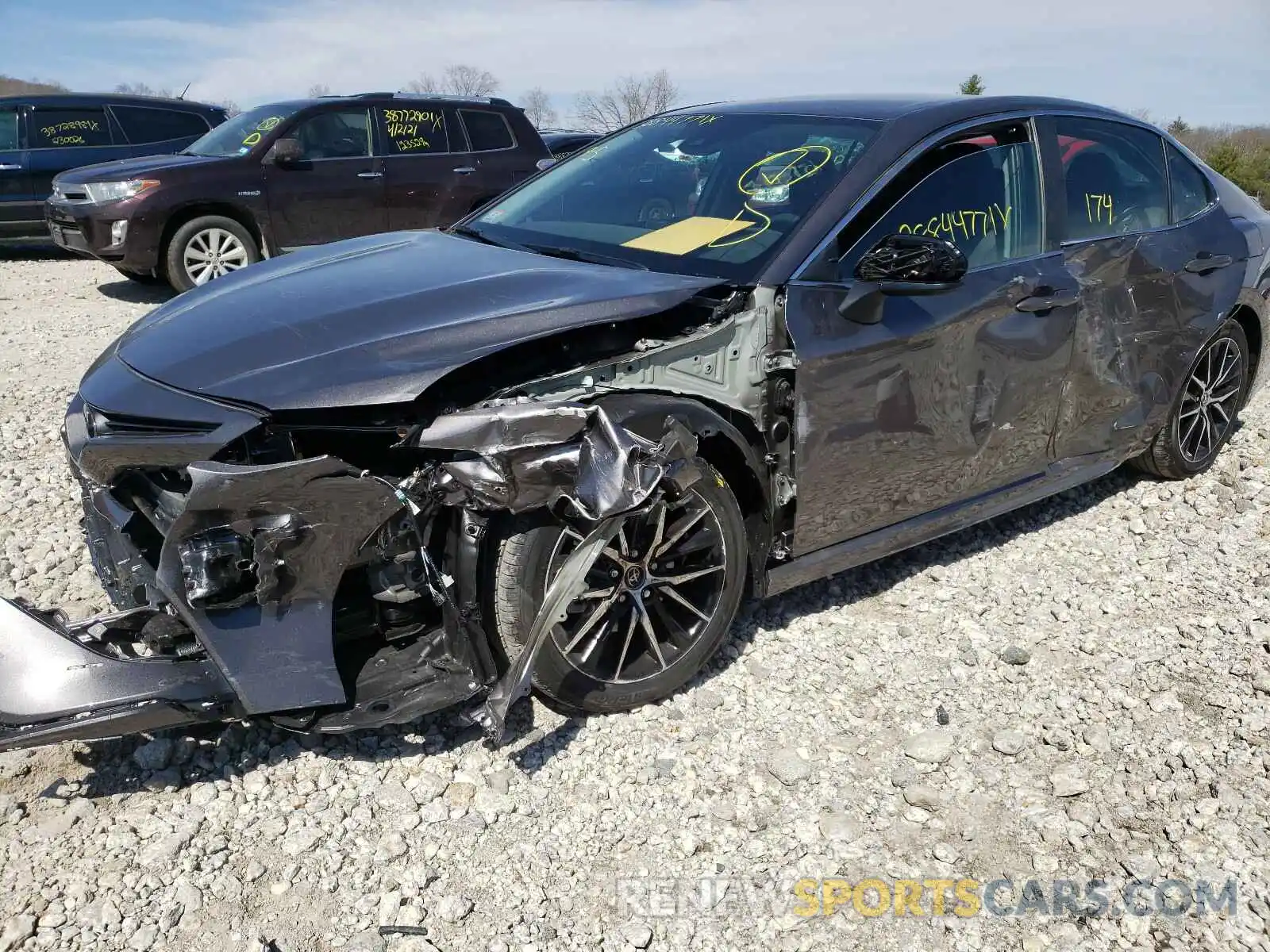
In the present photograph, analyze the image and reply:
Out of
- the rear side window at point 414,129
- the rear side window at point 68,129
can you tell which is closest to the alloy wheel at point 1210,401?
the rear side window at point 414,129

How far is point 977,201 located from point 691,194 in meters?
0.99

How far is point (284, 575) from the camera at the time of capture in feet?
7.91

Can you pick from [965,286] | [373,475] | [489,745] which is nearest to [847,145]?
[965,286]

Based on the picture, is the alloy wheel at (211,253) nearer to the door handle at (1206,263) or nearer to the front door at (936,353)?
the front door at (936,353)

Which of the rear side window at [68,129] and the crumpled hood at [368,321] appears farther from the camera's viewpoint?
the rear side window at [68,129]

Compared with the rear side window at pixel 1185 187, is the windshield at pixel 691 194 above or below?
above

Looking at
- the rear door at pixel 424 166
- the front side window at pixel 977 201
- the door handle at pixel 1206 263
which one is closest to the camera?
the front side window at pixel 977 201

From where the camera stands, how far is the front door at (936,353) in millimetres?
3082

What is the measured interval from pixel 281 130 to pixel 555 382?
747 centimetres

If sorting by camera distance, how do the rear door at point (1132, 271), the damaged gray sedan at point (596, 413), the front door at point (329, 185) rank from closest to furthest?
the damaged gray sedan at point (596, 413), the rear door at point (1132, 271), the front door at point (329, 185)

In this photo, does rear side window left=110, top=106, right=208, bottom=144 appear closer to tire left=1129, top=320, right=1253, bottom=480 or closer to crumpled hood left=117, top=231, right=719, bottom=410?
crumpled hood left=117, top=231, right=719, bottom=410

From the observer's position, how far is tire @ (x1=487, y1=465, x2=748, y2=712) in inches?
106

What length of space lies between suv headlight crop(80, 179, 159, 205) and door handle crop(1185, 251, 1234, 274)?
7843 mm

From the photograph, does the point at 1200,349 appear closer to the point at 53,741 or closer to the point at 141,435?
the point at 141,435
